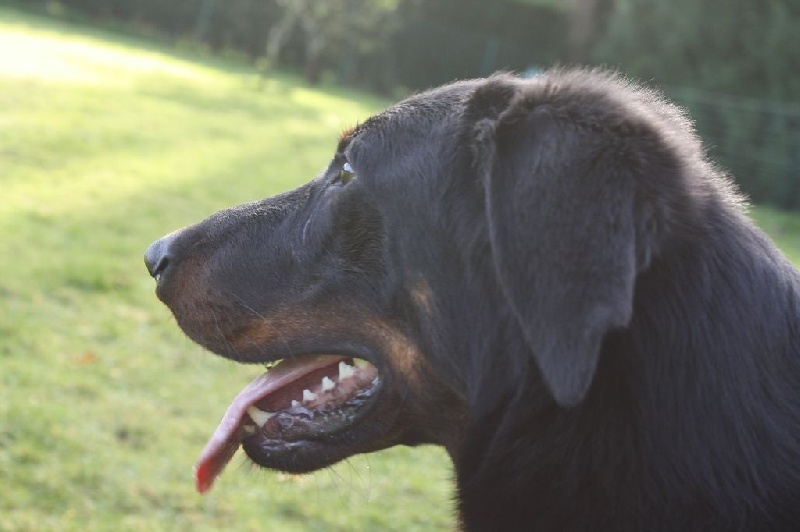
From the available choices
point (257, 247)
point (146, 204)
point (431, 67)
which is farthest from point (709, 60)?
point (257, 247)

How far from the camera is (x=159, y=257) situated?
2.92 metres

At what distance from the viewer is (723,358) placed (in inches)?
78.4

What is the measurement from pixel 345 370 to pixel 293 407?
7.8 inches

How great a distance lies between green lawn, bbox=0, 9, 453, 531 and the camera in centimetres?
414

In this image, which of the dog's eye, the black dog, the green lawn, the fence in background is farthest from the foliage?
the black dog

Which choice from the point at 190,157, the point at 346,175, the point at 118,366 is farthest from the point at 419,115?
the point at 190,157

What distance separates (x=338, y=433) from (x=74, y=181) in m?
6.86

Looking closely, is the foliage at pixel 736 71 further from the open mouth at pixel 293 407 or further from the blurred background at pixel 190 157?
the open mouth at pixel 293 407

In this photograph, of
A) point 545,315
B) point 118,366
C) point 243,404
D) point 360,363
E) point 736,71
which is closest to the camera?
point 545,315

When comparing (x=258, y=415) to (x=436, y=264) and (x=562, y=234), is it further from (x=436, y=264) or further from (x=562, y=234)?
(x=562, y=234)

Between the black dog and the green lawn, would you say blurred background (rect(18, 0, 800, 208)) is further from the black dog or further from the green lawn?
the black dog

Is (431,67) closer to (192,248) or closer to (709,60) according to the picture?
(709,60)

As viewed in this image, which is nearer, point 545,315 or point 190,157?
point 545,315

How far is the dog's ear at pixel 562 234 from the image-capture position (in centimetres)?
184
